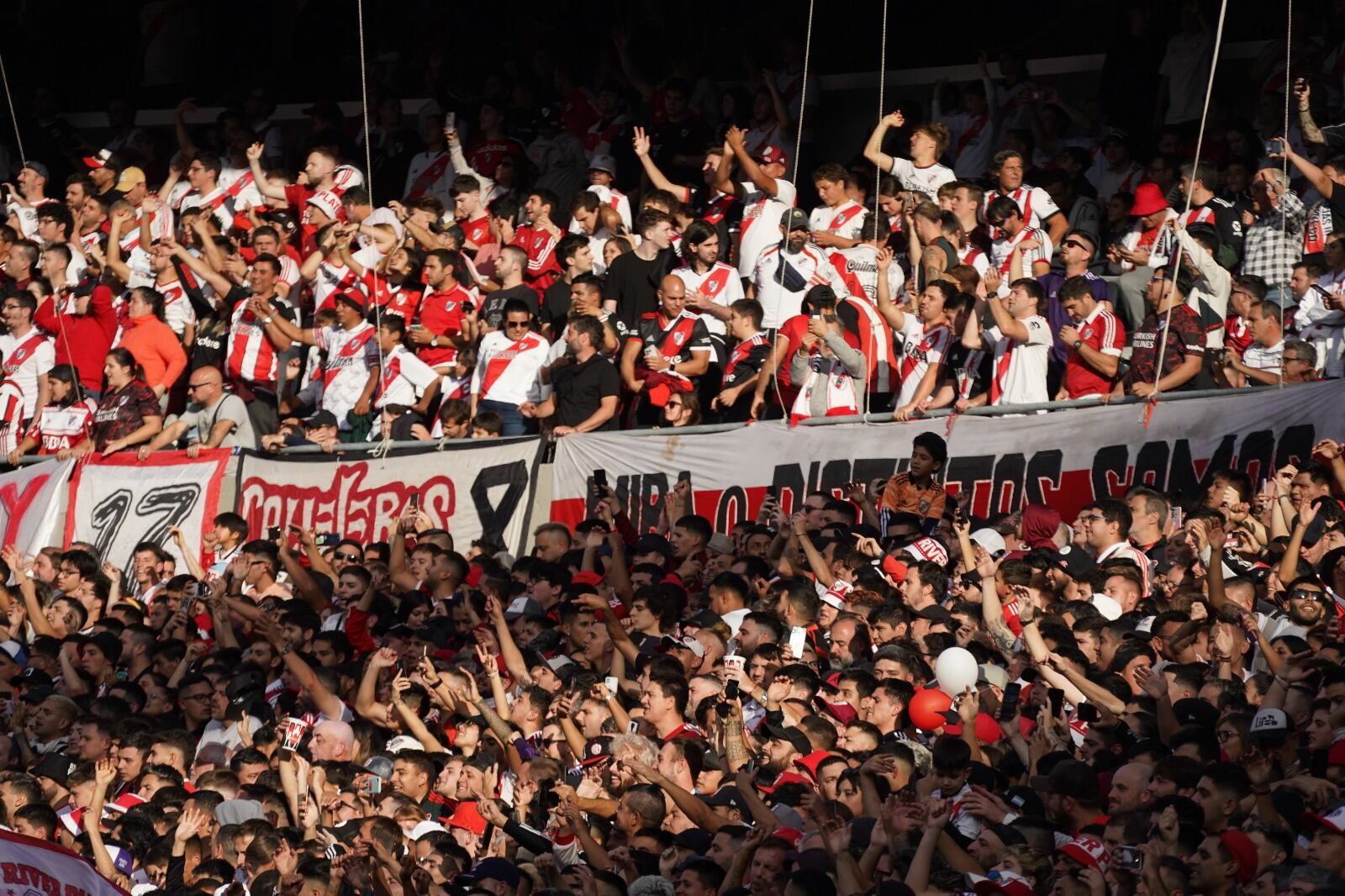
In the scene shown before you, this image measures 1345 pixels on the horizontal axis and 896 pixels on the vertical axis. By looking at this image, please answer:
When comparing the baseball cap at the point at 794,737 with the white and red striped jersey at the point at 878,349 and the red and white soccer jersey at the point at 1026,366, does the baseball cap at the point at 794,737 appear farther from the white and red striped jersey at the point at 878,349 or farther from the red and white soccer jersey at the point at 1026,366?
the white and red striped jersey at the point at 878,349

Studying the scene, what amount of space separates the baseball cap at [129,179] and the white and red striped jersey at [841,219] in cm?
699

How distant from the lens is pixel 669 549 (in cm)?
1408

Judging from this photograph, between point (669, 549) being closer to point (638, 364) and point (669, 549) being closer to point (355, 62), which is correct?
point (638, 364)

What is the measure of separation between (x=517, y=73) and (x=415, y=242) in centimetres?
266

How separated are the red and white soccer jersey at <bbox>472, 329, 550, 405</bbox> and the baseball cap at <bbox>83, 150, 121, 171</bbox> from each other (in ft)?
21.9

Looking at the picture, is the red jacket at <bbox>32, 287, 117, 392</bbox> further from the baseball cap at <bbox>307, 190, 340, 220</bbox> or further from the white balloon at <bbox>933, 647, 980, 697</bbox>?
the white balloon at <bbox>933, 647, 980, 697</bbox>

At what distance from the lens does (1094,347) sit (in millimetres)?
14070

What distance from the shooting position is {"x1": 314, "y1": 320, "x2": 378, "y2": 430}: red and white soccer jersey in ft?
57.0

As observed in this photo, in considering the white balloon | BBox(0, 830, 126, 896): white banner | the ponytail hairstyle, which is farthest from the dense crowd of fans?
BBox(0, 830, 126, 896): white banner

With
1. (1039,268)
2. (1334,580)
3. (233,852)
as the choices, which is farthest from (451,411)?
(1334,580)

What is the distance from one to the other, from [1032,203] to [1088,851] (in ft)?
26.4

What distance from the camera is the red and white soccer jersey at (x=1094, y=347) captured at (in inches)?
555

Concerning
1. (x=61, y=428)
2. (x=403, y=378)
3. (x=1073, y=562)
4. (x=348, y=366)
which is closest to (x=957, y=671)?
(x=1073, y=562)

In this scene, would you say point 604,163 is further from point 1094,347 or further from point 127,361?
point 1094,347
